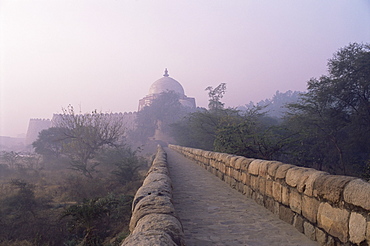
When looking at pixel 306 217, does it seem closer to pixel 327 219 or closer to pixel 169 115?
pixel 327 219

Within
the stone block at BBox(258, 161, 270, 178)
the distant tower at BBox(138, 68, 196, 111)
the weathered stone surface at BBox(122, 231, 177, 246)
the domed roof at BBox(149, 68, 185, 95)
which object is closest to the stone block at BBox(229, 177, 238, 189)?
the stone block at BBox(258, 161, 270, 178)

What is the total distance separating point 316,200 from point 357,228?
2.41ft

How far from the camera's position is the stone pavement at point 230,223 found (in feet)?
11.1

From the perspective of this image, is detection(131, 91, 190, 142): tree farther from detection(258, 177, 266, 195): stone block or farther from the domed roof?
detection(258, 177, 266, 195): stone block

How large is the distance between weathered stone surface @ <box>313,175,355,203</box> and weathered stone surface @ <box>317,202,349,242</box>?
10 cm

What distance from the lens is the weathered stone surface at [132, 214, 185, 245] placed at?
250 cm

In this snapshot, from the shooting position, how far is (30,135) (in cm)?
7694

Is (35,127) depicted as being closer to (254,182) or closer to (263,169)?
(254,182)

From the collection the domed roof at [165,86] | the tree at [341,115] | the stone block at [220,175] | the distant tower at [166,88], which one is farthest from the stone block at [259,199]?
the domed roof at [165,86]

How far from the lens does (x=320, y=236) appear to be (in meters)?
3.09

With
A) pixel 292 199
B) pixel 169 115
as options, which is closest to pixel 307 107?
pixel 292 199

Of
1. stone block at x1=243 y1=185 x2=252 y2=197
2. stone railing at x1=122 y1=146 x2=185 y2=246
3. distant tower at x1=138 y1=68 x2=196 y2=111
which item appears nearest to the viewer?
stone railing at x1=122 y1=146 x2=185 y2=246

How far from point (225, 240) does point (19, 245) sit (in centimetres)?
544

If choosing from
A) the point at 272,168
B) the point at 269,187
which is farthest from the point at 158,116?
the point at 272,168
